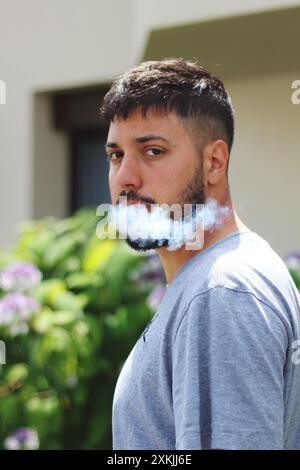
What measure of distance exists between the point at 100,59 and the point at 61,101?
544 mm

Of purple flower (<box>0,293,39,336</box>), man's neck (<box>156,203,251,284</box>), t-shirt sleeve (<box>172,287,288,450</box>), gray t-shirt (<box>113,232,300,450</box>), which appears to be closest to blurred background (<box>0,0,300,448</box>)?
purple flower (<box>0,293,39,336</box>)

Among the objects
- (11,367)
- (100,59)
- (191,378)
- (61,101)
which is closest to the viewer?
(191,378)

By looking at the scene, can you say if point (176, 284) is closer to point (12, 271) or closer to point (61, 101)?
point (12, 271)

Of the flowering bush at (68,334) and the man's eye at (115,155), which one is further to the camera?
the flowering bush at (68,334)

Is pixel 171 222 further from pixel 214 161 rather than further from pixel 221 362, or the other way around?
pixel 221 362

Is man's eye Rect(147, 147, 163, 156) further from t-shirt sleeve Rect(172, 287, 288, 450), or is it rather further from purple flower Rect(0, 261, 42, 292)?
purple flower Rect(0, 261, 42, 292)

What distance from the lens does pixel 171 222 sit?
1.53 metres

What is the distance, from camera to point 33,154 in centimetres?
585

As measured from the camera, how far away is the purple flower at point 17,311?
13.0ft

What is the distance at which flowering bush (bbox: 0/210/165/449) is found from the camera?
3906mm

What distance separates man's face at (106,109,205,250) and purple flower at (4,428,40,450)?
8.22 ft

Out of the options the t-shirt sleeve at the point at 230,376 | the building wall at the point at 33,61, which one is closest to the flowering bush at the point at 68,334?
the building wall at the point at 33,61

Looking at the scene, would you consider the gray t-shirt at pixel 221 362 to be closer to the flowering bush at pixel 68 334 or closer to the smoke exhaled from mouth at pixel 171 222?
the smoke exhaled from mouth at pixel 171 222

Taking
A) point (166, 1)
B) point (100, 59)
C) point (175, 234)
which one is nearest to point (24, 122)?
point (100, 59)
